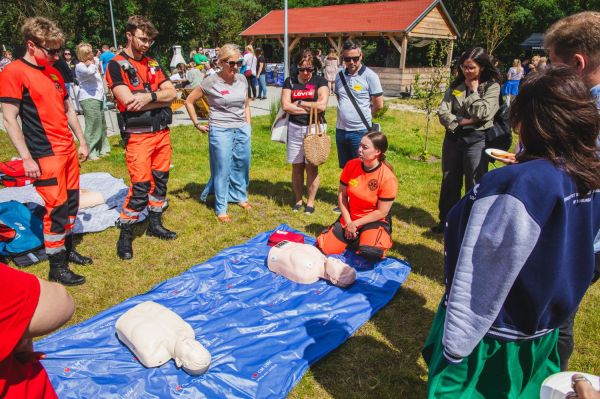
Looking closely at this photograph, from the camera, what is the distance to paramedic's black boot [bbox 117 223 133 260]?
431 cm

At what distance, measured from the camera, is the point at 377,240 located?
13.4 ft

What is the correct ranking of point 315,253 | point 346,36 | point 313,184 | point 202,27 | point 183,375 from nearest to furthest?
point 183,375, point 315,253, point 313,184, point 346,36, point 202,27

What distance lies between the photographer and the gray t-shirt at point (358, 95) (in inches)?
200

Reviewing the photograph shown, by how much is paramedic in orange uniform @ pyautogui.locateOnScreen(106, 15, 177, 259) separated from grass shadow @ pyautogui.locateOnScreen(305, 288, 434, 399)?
7.44 feet

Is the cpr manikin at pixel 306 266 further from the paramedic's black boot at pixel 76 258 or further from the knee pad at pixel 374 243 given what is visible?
the paramedic's black boot at pixel 76 258

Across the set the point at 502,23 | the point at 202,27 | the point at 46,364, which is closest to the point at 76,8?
the point at 202,27

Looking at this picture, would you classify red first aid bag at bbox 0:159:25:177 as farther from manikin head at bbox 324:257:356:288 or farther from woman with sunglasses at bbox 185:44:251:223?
manikin head at bbox 324:257:356:288

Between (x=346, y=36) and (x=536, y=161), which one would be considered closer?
(x=536, y=161)

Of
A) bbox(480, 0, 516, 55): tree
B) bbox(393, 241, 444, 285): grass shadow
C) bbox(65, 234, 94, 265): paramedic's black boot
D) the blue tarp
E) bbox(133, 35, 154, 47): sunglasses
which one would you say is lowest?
bbox(393, 241, 444, 285): grass shadow

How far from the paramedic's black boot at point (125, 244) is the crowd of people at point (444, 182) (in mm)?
16

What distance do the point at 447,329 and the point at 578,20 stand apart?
1633 mm

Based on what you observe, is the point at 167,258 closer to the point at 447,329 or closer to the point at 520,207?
the point at 447,329

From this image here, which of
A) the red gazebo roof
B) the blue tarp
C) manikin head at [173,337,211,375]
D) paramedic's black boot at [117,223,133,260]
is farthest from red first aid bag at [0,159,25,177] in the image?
the red gazebo roof

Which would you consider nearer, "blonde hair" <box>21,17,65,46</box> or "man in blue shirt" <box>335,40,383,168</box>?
"blonde hair" <box>21,17,65,46</box>
